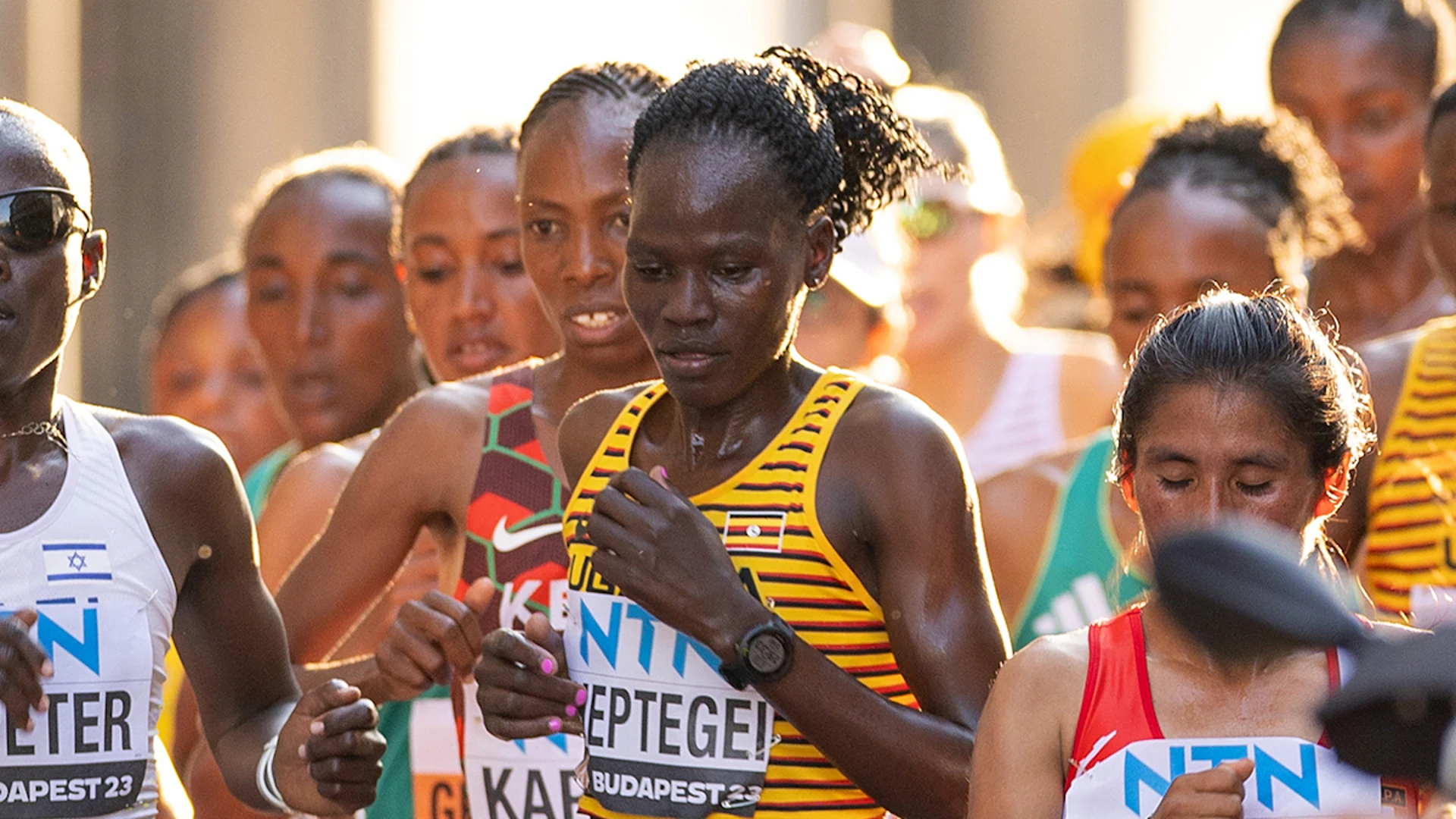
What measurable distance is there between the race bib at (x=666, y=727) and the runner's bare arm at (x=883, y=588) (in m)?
0.13

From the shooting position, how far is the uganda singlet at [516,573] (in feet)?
12.0

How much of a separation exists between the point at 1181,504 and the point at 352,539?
1.65m

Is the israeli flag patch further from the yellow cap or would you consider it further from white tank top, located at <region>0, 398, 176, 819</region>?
the yellow cap

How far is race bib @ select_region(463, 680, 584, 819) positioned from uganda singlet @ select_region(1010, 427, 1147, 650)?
123cm

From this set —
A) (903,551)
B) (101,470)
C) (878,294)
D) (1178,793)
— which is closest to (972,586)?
(903,551)

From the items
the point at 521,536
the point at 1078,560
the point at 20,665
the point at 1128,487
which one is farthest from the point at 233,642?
the point at 1078,560

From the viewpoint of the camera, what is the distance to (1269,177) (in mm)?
4891

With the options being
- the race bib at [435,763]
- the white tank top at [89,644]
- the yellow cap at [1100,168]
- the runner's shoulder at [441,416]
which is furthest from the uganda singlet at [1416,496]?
the yellow cap at [1100,168]

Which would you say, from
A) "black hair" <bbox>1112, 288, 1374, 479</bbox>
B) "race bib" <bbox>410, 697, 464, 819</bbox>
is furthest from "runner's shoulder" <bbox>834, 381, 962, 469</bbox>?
"race bib" <bbox>410, 697, 464, 819</bbox>

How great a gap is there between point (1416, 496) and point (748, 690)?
173cm

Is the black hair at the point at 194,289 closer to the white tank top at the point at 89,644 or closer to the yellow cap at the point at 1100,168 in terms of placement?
the yellow cap at the point at 1100,168

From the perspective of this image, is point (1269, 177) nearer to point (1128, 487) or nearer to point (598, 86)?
point (598, 86)

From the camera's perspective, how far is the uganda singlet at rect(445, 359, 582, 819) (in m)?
3.66

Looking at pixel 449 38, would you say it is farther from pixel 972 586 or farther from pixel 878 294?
pixel 972 586
